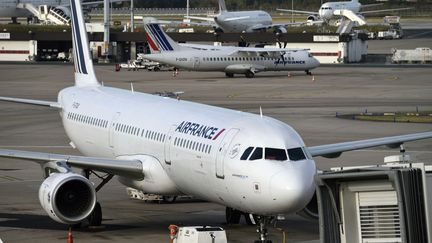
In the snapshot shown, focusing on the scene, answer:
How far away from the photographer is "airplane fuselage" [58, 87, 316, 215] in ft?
96.5

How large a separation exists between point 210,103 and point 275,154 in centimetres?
5374

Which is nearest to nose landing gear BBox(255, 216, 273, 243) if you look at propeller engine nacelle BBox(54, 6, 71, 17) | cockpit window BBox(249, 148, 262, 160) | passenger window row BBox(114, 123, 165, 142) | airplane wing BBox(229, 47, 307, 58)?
cockpit window BBox(249, 148, 262, 160)

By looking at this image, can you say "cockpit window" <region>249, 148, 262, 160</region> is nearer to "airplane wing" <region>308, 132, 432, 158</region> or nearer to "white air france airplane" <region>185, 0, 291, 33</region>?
"airplane wing" <region>308, 132, 432, 158</region>

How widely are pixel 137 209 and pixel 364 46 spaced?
10822 centimetres

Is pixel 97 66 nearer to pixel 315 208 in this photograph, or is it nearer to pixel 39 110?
pixel 39 110

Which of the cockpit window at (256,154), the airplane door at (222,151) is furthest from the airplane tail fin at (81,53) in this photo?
the cockpit window at (256,154)

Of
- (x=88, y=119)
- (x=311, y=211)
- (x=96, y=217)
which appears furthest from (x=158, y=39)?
(x=311, y=211)

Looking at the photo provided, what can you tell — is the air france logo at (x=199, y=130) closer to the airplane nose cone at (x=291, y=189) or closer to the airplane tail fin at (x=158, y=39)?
the airplane nose cone at (x=291, y=189)

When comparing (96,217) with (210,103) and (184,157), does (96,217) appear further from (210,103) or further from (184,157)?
(210,103)

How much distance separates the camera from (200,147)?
32.8 m

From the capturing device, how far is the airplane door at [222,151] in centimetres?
3120

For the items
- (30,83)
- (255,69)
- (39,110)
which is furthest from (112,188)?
(255,69)

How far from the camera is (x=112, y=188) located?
1793 inches

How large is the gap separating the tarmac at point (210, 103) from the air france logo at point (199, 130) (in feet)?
10.8
